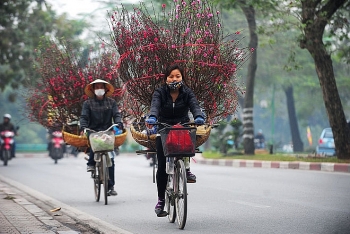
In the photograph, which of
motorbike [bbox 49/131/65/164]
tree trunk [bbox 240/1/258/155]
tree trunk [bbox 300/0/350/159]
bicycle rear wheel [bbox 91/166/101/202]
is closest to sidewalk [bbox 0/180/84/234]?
bicycle rear wheel [bbox 91/166/101/202]

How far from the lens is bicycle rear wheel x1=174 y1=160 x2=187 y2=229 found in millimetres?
8247

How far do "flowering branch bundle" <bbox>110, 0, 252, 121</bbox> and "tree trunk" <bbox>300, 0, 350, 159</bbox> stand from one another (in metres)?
10.1

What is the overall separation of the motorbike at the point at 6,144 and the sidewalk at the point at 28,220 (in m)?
14.9

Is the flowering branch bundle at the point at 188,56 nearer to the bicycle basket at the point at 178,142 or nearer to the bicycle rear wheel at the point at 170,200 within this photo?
the bicycle rear wheel at the point at 170,200


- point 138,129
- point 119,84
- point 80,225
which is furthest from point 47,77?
point 80,225

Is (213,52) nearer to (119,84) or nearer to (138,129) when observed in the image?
(138,129)

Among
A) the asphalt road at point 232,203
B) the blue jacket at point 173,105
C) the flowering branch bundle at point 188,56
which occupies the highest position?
the flowering branch bundle at point 188,56

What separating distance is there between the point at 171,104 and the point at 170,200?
1.06m

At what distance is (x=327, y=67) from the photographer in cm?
A: 2052

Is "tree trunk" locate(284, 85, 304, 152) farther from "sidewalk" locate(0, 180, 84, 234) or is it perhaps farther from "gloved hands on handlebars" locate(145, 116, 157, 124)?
"gloved hands on handlebars" locate(145, 116, 157, 124)

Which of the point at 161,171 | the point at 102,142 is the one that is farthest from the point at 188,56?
the point at 102,142

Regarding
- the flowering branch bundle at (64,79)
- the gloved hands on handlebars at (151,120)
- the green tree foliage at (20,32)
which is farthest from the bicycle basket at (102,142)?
the green tree foliage at (20,32)

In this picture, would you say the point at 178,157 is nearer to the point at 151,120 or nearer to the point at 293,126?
the point at 151,120

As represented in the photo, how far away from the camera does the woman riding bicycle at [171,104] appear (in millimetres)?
8664
